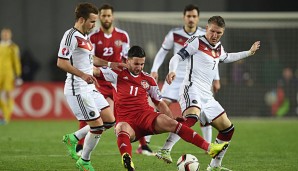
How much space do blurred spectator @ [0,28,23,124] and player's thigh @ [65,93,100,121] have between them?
9744mm

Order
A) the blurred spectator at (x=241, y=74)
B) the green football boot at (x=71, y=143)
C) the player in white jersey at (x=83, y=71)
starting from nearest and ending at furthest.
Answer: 1. the player in white jersey at (x=83, y=71)
2. the green football boot at (x=71, y=143)
3. the blurred spectator at (x=241, y=74)

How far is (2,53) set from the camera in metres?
19.8

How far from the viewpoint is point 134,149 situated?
518 inches

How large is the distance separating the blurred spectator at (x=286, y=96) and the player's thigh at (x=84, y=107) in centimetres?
1286

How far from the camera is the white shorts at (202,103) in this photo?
974 cm

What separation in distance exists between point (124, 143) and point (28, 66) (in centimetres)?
1531

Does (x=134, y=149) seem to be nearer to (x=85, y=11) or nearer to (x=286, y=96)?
(x=85, y=11)

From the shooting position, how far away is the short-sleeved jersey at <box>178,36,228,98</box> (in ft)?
32.8

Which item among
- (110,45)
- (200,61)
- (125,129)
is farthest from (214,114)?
(110,45)

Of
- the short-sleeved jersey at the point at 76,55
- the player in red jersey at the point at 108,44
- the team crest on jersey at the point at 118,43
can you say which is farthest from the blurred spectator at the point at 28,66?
the short-sleeved jersey at the point at 76,55

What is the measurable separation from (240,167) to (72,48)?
2881 mm

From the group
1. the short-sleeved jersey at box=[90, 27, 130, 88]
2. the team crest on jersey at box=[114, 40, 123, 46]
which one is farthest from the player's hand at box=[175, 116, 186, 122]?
the team crest on jersey at box=[114, 40, 123, 46]

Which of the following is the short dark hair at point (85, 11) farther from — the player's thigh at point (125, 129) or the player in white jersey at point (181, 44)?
the player in white jersey at point (181, 44)

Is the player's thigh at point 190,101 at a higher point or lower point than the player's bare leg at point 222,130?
higher
